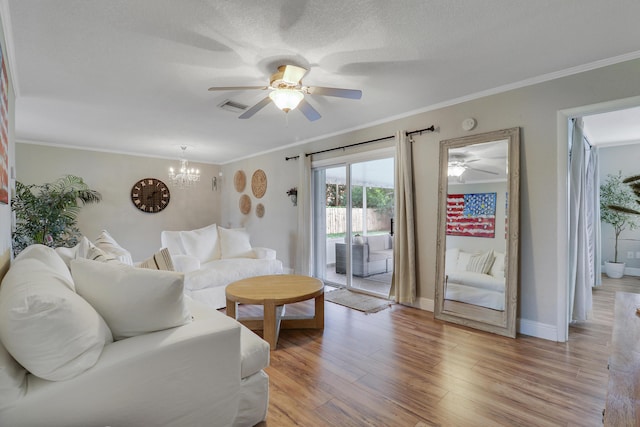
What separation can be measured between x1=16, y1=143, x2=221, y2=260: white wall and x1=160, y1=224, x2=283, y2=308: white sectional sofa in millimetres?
2369

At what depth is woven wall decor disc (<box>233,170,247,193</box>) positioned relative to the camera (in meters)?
6.56

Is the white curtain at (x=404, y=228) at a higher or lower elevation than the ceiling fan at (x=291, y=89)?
lower

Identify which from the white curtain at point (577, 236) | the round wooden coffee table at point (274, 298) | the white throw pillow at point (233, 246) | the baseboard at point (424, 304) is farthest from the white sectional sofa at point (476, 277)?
the white throw pillow at point (233, 246)

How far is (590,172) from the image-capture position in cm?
448

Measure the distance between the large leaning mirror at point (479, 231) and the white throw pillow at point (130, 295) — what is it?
2.87 meters

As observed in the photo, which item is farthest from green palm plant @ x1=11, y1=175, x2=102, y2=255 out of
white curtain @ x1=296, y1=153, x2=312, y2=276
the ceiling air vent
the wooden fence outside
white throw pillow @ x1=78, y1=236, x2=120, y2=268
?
the wooden fence outside

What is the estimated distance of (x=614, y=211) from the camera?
17.2 ft

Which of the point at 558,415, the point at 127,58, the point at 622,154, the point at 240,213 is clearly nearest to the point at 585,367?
the point at 558,415

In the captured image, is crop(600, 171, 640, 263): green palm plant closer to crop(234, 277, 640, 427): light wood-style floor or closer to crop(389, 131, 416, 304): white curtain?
crop(234, 277, 640, 427): light wood-style floor

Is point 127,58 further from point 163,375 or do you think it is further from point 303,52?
point 163,375

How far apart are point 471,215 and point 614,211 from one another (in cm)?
406

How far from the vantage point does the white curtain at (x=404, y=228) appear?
365 centimetres

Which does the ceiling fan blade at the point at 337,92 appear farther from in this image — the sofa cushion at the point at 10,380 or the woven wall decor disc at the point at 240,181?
the woven wall decor disc at the point at 240,181

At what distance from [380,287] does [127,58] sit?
12.8ft
